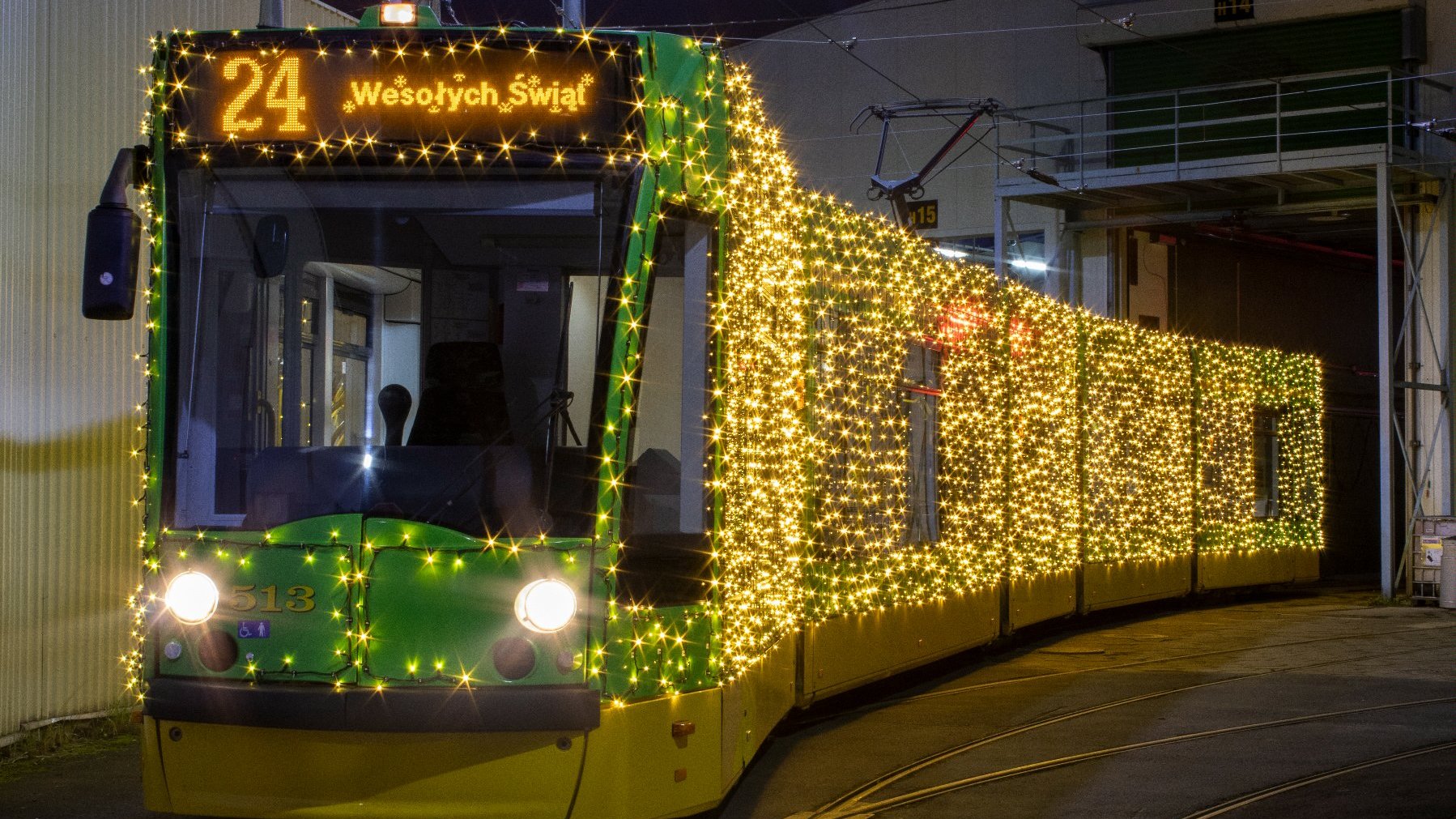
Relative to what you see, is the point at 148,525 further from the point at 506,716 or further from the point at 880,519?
the point at 880,519

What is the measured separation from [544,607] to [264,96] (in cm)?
220

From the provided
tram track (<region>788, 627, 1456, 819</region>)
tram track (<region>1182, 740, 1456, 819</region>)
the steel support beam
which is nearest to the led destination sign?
tram track (<region>788, 627, 1456, 819</region>)

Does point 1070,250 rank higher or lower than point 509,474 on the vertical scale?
higher

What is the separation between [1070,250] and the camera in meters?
25.5

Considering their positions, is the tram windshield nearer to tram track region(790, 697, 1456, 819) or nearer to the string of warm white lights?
the string of warm white lights

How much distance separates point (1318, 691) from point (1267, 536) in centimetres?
980

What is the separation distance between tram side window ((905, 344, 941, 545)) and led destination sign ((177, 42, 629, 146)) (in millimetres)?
5338

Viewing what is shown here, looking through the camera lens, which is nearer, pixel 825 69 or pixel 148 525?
pixel 148 525

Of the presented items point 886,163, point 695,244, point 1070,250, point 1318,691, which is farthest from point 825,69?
point 695,244

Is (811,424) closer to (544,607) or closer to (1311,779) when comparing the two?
(1311,779)

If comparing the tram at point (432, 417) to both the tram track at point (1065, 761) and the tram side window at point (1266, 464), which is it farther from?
the tram side window at point (1266, 464)

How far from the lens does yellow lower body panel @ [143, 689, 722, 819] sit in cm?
615

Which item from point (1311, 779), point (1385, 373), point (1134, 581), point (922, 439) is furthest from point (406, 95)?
point (1385, 373)

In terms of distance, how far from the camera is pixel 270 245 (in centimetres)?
649
